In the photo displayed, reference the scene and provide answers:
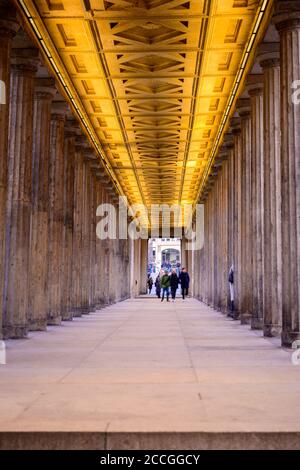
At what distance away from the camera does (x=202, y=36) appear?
15758 mm

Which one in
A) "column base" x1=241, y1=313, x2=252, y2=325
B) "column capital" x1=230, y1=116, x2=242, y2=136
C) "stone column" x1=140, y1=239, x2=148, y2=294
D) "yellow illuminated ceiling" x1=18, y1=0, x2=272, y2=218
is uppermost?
"yellow illuminated ceiling" x1=18, y1=0, x2=272, y2=218

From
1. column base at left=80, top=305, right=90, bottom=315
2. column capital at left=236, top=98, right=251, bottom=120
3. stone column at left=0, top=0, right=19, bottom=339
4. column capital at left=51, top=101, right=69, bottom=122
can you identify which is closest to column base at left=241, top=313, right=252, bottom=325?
column capital at left=236, top=98, right=251, bottom=120

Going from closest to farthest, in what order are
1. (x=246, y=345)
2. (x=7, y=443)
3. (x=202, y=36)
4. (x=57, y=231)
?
(x=7, y=443) → (x=246, y=345) → (x=202, y=36) → (x=57, y=231)

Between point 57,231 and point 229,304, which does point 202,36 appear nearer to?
point 57,231

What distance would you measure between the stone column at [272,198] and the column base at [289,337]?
237 centimetres

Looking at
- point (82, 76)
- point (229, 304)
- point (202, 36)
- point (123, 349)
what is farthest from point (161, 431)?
point (229, 304)

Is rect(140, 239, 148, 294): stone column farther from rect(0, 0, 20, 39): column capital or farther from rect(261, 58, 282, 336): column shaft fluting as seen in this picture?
rect(0, 0, 20, 39): column capital

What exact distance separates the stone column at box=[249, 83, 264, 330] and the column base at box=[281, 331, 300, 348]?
4529 millimetres

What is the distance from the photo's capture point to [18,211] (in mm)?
13844

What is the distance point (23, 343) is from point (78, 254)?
421 inches

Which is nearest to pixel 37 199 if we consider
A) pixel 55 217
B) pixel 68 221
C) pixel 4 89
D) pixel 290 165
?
pixel 55 217

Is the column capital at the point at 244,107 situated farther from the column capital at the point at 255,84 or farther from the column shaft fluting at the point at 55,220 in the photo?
the column shaft fluting at the point at 55,220

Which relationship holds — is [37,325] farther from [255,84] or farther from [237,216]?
[255,84]

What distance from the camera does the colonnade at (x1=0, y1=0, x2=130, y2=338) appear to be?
530 inches
